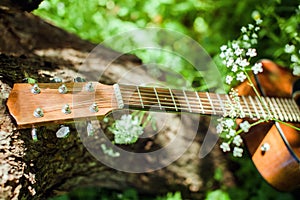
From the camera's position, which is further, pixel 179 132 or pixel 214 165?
pixel 214 165

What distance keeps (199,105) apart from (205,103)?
0.03 meters

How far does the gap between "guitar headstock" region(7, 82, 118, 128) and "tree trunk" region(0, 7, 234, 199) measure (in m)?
0.06

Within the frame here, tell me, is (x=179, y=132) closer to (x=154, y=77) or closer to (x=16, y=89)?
(x=154, y=77)

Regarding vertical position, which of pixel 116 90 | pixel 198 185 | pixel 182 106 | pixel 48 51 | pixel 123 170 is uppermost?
pixel 48 51

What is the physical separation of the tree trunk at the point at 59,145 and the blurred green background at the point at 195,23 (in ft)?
0.35

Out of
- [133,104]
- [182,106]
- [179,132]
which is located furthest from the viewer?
[179,132]

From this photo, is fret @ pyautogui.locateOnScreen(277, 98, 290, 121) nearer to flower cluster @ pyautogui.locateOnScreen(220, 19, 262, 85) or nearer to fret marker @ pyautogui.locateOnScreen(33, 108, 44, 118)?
flower cluster @ pyautogui.locateOnScreen(220, 19, 262, 85)

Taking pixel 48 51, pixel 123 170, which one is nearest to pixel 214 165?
pixel 123 170

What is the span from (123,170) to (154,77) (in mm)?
444

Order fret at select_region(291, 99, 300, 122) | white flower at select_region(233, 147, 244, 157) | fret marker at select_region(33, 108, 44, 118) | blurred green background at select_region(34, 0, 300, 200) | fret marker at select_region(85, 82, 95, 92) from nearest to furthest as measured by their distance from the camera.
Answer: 1. fret marker at select_region(33, 108, 44, 118)
2. fret marker at select_region(85, 82, 95, 92)
3. white flower at select_region(233, 147, 244, 157)
4. fret at select_region(291, 99, 300, 122)
5. blurred green background at select_region(34, 0, 300, 200)

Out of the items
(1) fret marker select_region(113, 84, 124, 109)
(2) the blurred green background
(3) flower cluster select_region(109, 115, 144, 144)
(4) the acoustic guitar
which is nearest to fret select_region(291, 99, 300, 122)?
(4) the acoustic guitar

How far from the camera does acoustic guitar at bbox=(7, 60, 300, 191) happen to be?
113 centimetres

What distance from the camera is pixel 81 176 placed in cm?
161

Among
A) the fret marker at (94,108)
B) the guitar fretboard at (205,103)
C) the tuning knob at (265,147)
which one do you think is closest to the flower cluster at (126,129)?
the guitar fretboard at (205,103)
